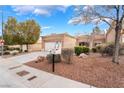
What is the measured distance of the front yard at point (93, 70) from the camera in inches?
156

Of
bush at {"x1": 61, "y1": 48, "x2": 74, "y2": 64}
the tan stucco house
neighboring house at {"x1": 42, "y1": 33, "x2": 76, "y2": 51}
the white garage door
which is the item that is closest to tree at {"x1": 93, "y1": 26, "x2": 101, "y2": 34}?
the tan stucco house

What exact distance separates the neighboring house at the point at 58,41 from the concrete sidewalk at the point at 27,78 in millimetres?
286

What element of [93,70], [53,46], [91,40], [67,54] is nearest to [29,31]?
[53,46]

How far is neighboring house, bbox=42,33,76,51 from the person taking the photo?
4238 mm

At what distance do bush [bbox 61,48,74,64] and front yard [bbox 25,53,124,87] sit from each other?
0.11m

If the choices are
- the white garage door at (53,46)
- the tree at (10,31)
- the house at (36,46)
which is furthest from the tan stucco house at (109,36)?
the tree at (10,31)

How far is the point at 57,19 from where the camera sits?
4223 millimetres

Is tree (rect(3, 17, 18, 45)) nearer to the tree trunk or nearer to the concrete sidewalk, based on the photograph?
the concrete sidewalk

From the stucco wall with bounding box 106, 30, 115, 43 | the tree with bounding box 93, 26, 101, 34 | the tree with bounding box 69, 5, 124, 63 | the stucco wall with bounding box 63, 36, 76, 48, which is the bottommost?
the stucco wall with bounding box 63, 36, 76, 48

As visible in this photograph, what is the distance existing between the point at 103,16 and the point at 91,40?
0.56 metres

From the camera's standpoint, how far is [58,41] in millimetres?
4324

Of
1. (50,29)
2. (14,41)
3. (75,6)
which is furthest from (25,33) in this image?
(75,6)

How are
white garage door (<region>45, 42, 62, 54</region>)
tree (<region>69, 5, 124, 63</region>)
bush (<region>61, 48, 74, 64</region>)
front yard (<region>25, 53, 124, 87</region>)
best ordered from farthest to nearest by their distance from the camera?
bush (<region>61, 48, 74, 64</region>) < white garage door (<region>45, 42, 62, 54</region>) < tree (<region>69, 5, 124, 63</region>) < front yard (<region>25, 53, 124, 87</region>)

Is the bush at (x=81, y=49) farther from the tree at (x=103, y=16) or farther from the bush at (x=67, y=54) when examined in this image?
the tree at (x=103, y=16)
